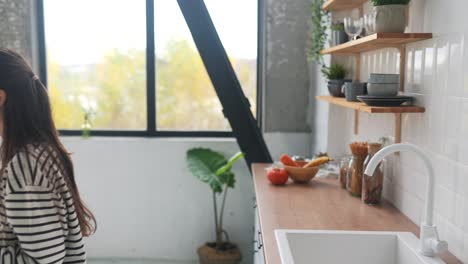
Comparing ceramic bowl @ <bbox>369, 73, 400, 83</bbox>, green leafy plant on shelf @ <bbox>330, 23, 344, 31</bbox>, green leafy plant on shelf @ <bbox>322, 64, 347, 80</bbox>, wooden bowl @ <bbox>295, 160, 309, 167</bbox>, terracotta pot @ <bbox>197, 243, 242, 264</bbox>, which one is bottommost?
terracotta pot @ <bbox>197, 243, 242, 264</bbox>

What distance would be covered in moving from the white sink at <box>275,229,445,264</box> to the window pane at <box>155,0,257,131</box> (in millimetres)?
1975

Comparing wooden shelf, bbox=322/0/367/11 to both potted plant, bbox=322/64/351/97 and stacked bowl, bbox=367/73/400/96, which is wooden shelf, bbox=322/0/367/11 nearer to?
potted plant, bbox=322/64/351/97

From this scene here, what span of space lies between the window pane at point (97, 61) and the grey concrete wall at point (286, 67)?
0.97 m

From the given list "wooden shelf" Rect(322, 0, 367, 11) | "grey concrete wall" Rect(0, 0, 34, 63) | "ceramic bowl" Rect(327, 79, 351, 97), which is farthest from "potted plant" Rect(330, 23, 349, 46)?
"grey concrete wall" Rect(0, 0, 34, 63)

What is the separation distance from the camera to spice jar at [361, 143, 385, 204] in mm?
1971

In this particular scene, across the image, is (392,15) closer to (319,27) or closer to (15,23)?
(319,27)

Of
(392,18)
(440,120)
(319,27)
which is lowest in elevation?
(440,120)

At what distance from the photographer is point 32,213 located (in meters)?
1.30

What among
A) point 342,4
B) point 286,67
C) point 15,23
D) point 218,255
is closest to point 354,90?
point 342,4

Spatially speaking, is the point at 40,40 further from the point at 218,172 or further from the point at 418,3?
the point at 418,3

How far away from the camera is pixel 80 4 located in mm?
3492

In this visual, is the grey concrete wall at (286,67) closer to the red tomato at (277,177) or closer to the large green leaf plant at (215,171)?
the large green leaf plant at (215,171)

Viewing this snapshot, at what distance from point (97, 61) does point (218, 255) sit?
1735 mm

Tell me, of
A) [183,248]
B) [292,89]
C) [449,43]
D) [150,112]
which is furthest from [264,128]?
[449,43]
